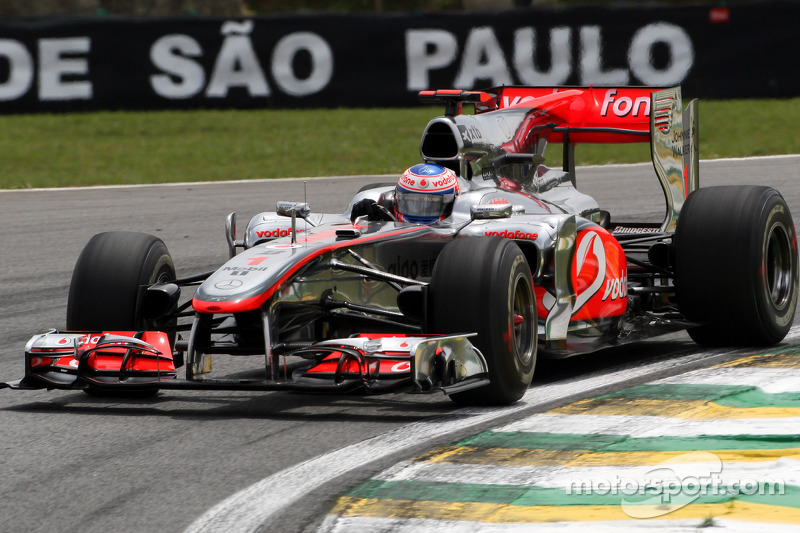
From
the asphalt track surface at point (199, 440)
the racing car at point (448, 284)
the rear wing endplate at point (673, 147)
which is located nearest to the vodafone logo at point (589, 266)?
the racing car at point (448, 284)

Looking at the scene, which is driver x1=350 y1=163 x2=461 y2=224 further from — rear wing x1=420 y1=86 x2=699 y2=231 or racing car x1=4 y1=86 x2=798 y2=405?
rear wing x1=420 y1=86 x2=699 y2=231

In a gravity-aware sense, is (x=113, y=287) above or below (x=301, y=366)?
above

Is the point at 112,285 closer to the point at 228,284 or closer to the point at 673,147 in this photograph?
the point at 228,284

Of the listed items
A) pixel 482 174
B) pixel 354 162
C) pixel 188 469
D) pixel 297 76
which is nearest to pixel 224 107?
pixel 297 76

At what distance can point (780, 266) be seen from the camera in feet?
25.6

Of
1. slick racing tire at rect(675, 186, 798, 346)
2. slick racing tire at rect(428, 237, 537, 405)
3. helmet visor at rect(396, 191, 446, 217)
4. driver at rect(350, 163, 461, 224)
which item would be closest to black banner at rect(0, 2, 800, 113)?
slick racing tire at rect(675, 186, 798, 346)

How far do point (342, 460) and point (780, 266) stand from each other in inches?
147

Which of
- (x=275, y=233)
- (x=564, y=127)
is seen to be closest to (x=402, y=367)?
(x=275, y=233)

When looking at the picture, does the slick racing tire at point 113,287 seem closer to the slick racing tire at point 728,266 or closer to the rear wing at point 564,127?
the rear wing at point 564,127

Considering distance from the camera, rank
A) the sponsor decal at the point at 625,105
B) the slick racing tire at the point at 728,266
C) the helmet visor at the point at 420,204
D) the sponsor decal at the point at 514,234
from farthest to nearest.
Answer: the sponsor decal at the point at 625,105 < the slick racing tire at the point at 728,266 < the helmet visor at the point at 420,204 < the sponsor decal at the point at 514,234

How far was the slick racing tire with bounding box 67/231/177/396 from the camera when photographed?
21.8ft

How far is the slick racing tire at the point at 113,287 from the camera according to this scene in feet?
21.8

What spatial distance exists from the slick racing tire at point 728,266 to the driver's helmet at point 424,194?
139 centimetres

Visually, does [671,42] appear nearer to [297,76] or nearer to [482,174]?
[297,76]
